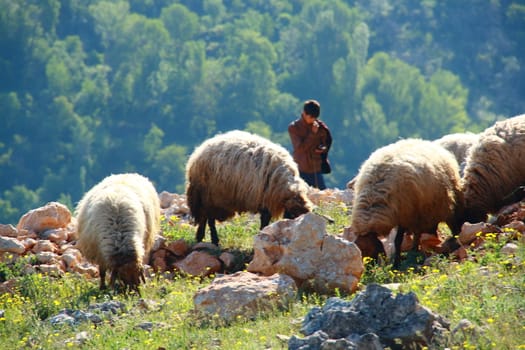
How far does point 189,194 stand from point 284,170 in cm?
153

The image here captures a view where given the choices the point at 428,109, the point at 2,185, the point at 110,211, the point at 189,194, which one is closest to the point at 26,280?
the point at 110,211

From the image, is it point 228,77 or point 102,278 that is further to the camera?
point 228,77

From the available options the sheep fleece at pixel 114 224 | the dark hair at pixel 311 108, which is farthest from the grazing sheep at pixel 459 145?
the sheep fleece at pixel 114 224

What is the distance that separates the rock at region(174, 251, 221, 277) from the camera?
1241cm

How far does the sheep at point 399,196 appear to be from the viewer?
11.5 metres

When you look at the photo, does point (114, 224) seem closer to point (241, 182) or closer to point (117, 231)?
point (117, 231)

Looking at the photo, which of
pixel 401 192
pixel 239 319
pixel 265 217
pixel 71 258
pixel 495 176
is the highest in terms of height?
pixel 495 176

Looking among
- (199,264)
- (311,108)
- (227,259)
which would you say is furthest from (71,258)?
(311,108)

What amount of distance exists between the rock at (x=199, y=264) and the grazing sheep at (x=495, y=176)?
119 inches

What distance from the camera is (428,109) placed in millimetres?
105812

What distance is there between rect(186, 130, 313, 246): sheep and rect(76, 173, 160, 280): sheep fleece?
1.30m

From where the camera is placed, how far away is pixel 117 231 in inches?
460

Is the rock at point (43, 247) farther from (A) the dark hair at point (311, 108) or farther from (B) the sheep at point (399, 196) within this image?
(A) the dark hair at point (311, 108)

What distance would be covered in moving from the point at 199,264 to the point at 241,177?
1466 mm
